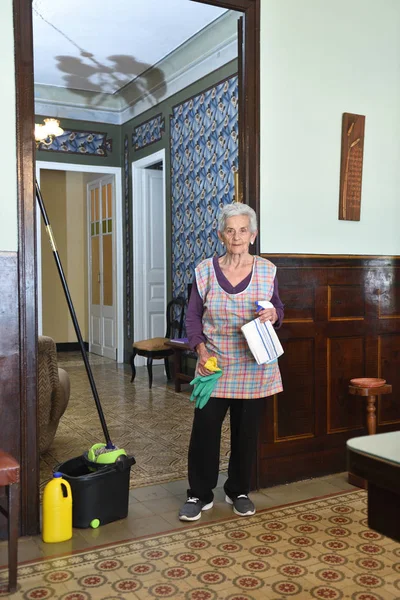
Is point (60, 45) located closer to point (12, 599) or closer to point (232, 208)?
point (232, 208)

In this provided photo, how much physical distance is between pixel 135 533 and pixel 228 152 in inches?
160

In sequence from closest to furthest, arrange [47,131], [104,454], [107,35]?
[104,454], [107,35], [47,131]

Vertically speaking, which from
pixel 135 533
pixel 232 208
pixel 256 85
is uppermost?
pixel 256 85

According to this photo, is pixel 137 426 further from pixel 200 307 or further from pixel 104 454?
pixel 200 307

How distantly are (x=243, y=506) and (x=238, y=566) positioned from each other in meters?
0.59

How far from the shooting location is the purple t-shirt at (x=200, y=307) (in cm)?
320

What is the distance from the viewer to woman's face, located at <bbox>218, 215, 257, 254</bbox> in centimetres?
316

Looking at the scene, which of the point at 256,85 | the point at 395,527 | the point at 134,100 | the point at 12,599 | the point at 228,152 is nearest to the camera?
the point at 395,527

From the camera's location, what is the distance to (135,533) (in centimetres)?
309

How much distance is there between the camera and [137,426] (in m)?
5.27

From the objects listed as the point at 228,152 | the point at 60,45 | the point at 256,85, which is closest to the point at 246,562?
the point at 256,85

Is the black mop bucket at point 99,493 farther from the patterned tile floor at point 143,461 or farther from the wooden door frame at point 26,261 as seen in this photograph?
the wooden door frame at point 26,261

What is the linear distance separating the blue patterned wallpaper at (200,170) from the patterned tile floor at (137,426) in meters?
1.26

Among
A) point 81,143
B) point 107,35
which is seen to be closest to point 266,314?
point 107,35
